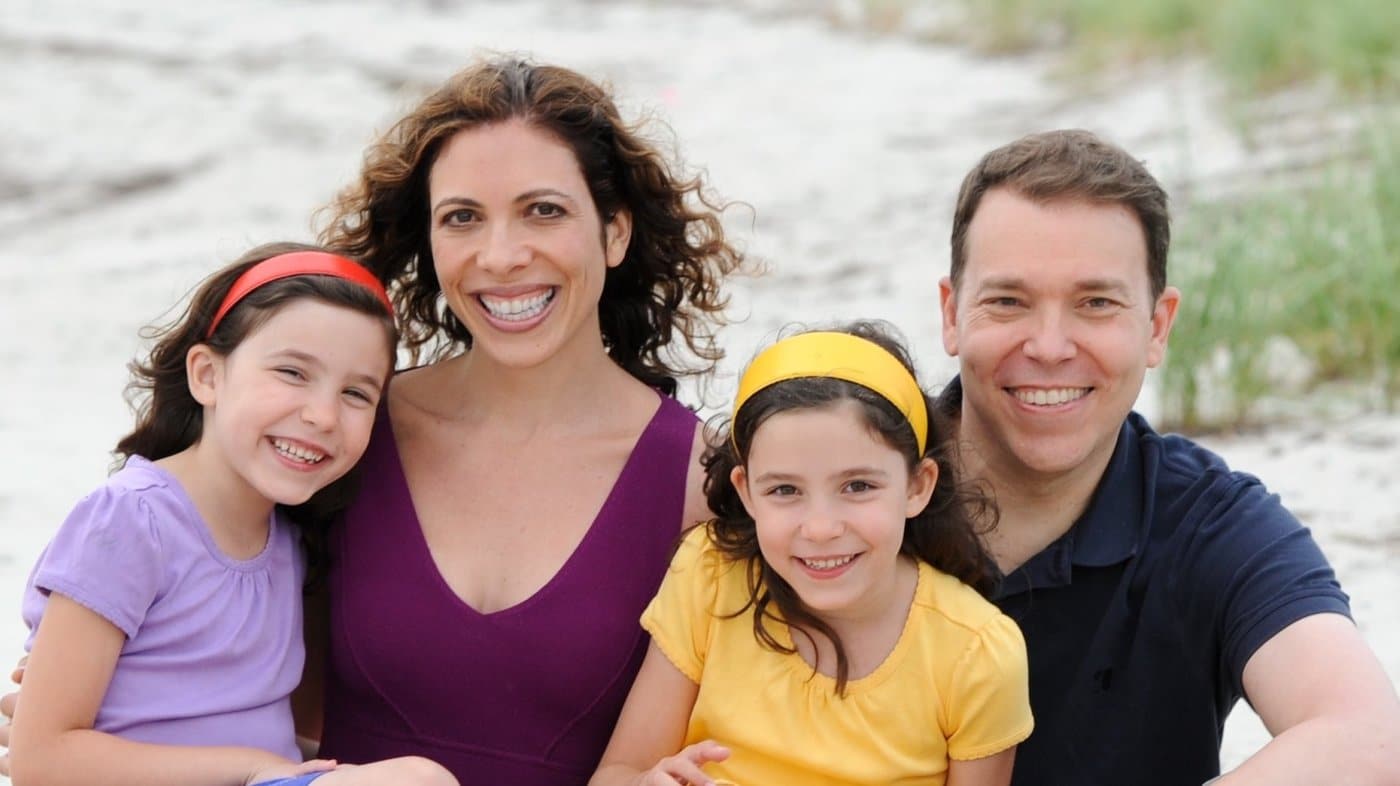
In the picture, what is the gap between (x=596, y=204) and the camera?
3.34 m

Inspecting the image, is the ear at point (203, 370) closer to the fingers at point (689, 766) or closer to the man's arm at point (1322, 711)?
the fingers at point (689, 766)

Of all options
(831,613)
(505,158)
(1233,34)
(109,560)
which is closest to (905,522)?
(831,613)

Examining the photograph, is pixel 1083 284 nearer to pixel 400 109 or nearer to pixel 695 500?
pixel 695 500

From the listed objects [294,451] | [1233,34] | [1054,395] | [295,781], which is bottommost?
[295,781]

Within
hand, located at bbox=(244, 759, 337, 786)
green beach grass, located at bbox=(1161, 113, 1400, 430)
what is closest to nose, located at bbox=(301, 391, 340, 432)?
hand, located at bbox=(244, 759, 337, 786)

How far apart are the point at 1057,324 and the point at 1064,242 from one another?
133 mm

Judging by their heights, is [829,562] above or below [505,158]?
below

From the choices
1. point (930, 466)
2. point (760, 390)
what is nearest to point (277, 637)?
point (760, 390)

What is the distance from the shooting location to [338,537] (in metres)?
3.33

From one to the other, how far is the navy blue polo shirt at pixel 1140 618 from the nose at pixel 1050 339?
0.87ft

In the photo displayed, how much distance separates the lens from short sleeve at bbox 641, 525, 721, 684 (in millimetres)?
3092

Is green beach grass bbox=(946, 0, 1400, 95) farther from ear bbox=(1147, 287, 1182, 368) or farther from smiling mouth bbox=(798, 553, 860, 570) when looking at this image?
smiling mouth bbox=(798, 553, 860, 570)

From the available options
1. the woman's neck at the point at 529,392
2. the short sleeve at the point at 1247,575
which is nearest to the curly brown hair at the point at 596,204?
the woman's neck at the point at 529,392

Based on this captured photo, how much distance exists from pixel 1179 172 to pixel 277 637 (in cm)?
626
